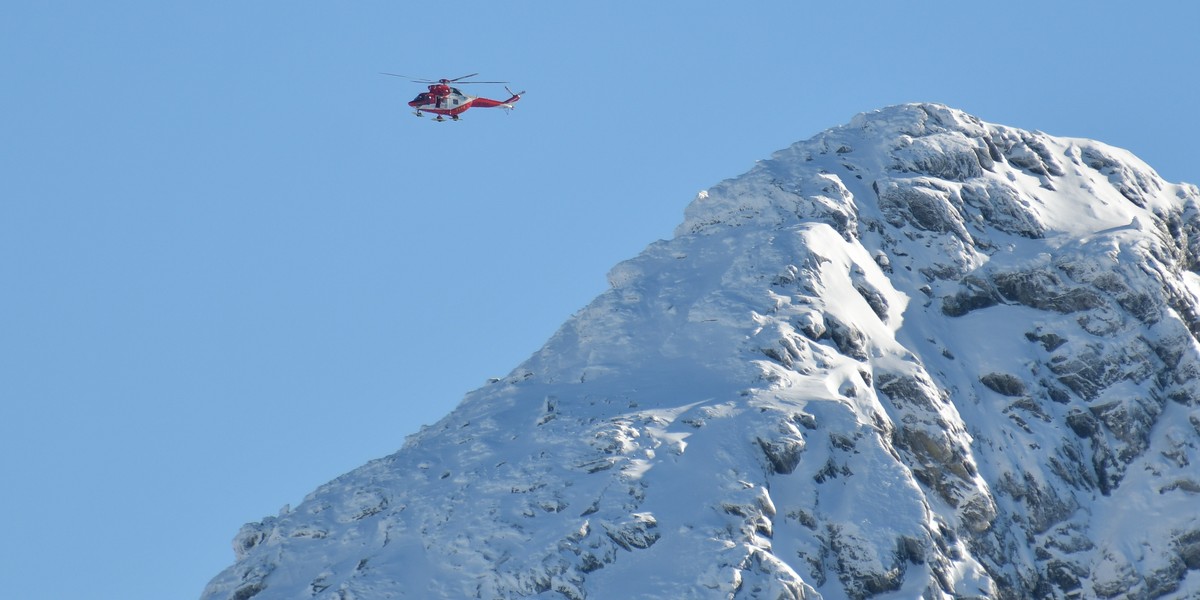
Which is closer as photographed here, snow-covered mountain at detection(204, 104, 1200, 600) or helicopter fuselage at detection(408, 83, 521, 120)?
snow-covered mountain at detection(204, 104, 1200, 600)

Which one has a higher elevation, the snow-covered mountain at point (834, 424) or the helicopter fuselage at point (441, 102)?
the helicopter fuselage at point (441, 102)

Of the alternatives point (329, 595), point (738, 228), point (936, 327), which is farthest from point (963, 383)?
point (329, 595)

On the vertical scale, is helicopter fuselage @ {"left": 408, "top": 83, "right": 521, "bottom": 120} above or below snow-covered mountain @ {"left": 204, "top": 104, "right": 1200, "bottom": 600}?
above

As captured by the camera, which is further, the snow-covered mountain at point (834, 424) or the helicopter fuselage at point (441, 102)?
the helicopter fuselage at point (441, 102)

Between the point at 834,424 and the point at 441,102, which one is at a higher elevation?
the point at 441,102

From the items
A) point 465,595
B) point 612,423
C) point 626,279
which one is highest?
point 626,279

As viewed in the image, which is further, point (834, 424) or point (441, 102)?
point (441, 102)

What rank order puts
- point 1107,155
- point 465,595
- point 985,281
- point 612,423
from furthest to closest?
point 1107,155 < point 985,281 < point 612,423 < point 465,595

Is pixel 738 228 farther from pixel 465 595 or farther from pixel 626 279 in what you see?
→ pixel 465 595
